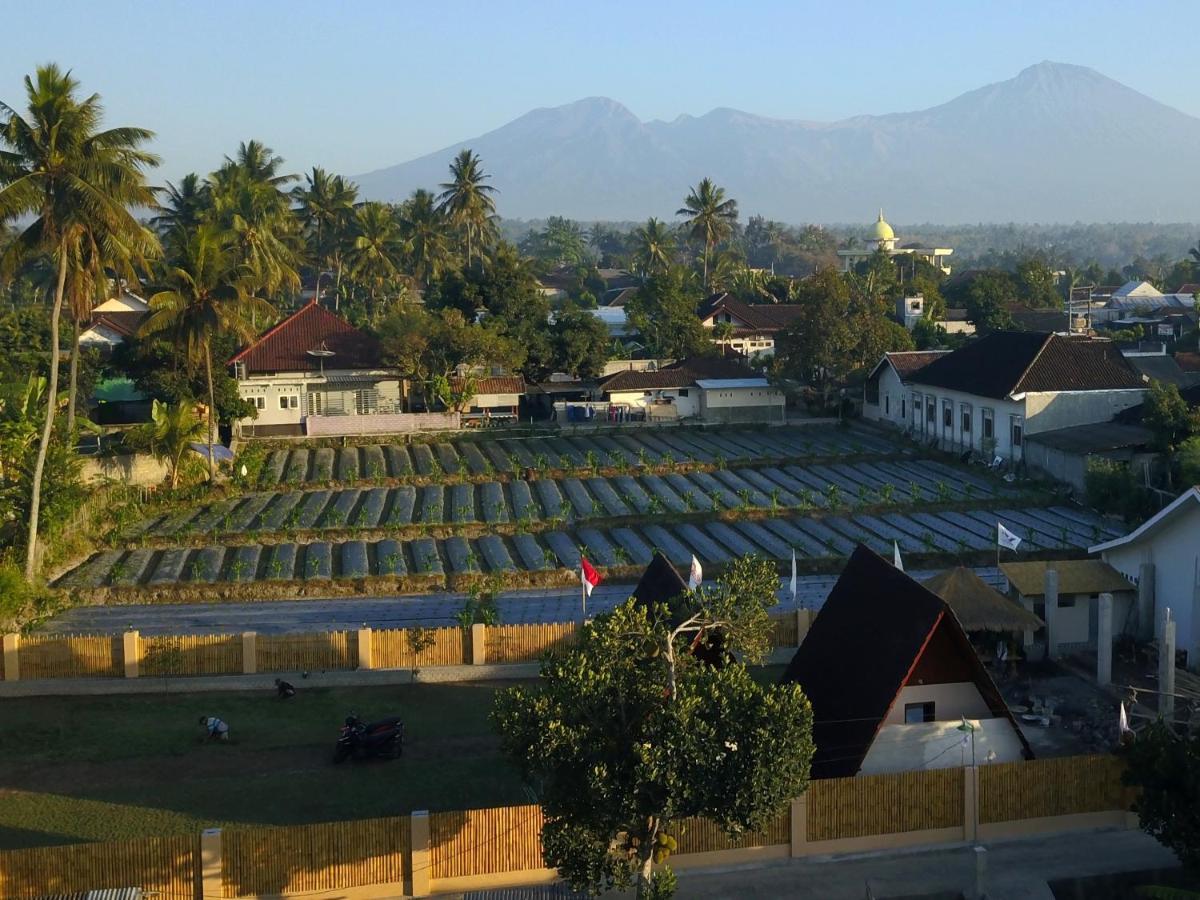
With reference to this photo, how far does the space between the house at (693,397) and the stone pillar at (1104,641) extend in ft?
94.5

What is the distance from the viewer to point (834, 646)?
1717 centimetres

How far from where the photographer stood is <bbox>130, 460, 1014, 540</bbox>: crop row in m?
33.2

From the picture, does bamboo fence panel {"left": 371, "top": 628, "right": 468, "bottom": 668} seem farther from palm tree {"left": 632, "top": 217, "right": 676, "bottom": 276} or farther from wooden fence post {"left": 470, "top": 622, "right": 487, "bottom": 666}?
palm tree {"left": 632, "top": 217, "right": 676, "bottom": 276}

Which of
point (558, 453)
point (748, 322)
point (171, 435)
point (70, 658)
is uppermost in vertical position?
point (748, 322)

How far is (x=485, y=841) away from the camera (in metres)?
13.6

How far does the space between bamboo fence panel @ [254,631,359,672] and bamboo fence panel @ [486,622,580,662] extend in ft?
7.84

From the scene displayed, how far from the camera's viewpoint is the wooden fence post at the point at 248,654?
2058cm

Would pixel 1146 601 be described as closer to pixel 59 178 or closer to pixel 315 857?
pixel 315 857

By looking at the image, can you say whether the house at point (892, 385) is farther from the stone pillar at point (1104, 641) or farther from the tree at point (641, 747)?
the tree at point (641, 747)

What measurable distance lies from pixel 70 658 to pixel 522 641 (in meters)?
7.73

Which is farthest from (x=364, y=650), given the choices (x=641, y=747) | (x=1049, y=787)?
(x=1049, y=787)

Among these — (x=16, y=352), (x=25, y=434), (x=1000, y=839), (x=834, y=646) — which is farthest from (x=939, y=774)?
(x=16, y=352)

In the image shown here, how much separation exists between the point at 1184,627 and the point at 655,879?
39.9 ft

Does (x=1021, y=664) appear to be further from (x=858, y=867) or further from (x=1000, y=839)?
(x=858, y=867)
